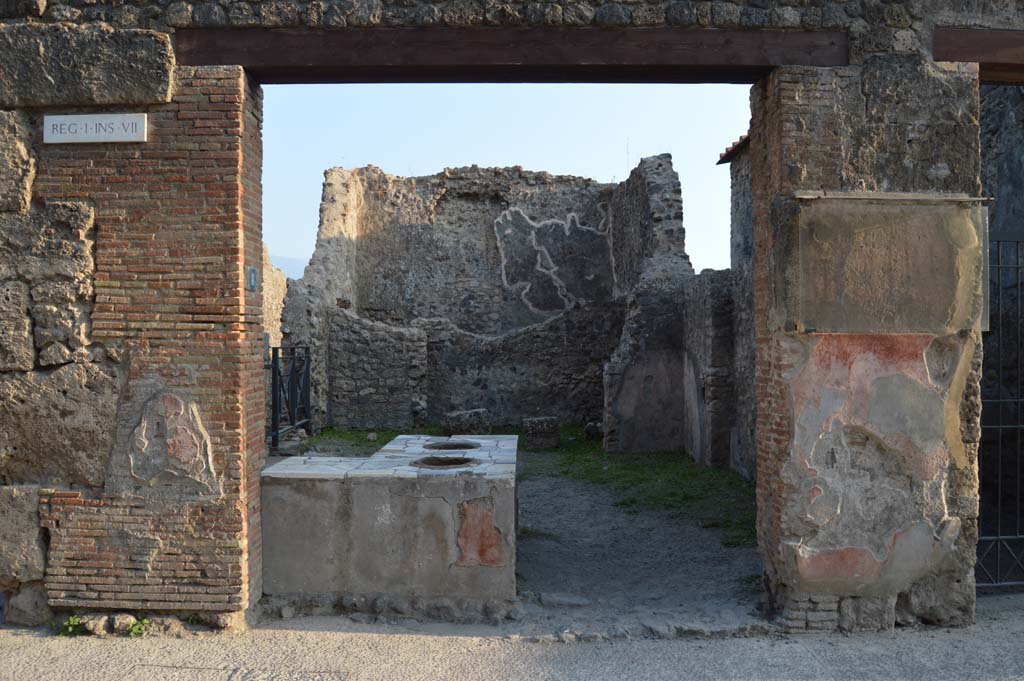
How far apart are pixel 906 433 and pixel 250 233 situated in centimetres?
411

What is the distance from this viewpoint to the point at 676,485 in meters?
9.56

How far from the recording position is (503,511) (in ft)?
17.0

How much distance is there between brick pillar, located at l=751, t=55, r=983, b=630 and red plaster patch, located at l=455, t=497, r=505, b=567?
5.63ft

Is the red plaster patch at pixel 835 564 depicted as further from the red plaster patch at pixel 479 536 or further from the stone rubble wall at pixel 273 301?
the stone rubble wall at pixel 273 301

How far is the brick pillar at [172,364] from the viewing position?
15.9 feet

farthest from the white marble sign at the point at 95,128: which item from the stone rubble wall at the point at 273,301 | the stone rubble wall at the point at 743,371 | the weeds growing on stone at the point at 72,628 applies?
the stone rubble wall at the point at 273,301

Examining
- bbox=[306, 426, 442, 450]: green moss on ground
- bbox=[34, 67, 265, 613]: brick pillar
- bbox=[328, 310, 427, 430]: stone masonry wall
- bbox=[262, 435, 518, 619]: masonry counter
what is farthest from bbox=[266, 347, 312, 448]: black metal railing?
bbox=[34, 67, 265, 613]: brick pillar

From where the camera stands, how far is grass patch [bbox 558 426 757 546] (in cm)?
796

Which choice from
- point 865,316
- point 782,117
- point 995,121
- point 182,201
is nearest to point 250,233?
point 182,201

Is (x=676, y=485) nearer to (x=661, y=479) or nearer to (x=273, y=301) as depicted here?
(x=661, y=479)

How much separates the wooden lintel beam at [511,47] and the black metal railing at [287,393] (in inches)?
200

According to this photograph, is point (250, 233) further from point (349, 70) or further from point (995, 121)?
point (995, 121)

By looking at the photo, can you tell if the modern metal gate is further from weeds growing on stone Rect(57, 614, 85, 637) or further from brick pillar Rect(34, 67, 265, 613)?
weeds growing on stone Rect(57, 614, 85, 637)

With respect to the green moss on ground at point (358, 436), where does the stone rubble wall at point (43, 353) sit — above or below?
above
